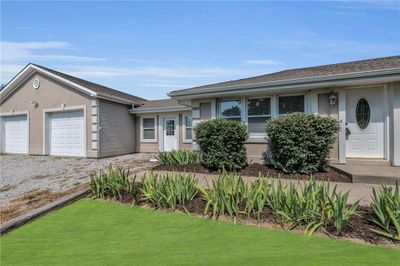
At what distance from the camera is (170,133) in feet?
54.2

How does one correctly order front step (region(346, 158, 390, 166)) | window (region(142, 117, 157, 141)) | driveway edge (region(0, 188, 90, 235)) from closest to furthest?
1. driveway edge (region(0, 188, 90, 235))
2. front step (region(346, 158, 390, 166))
3. window (region(142, 117, 157, 141))

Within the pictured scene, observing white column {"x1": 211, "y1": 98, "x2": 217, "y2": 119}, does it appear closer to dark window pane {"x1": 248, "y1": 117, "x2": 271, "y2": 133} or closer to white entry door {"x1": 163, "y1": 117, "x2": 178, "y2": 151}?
dark window pane {"x1": 248, "y1": 117, "x2": 271, "y2": 133}

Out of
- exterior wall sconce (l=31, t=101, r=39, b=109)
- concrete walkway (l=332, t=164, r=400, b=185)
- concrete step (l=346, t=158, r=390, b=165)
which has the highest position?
exterior wall sconce (l=31, t=101, r=39, b=109)

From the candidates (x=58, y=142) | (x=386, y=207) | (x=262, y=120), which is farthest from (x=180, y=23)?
(x=58, y=142)

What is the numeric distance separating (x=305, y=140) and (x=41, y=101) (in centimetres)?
1533

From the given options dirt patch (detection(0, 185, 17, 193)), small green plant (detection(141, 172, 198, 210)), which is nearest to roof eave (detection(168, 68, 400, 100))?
small green plant (detection(141, 172, 198, 210))

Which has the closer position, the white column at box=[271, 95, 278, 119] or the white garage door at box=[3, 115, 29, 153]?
the white column at box=[271, 95, 278, 119]

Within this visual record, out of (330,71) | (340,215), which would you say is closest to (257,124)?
(330,71)

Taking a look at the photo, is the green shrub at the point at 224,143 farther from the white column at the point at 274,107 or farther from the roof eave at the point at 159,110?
the roof eave at the point at 159,110

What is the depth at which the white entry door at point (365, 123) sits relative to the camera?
8477mm

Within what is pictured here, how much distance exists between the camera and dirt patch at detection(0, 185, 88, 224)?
17.2 ft

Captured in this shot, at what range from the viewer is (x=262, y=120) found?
9766mm

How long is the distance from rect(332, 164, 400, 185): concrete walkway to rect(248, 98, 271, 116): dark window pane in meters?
3.27

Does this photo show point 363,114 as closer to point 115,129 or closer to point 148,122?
point 148,122
